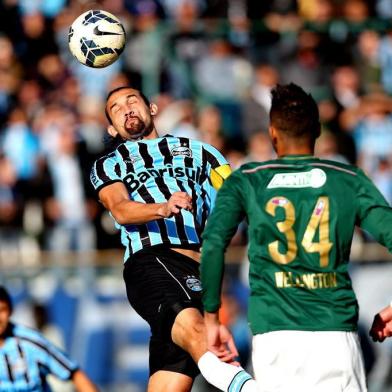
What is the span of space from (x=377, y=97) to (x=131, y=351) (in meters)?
4.88

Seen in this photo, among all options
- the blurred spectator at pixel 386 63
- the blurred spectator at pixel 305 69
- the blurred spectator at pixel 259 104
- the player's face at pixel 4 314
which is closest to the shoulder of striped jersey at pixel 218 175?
the player's face at pixel 4 314

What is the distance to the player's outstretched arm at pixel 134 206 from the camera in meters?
6.44

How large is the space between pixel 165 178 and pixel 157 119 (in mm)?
6290

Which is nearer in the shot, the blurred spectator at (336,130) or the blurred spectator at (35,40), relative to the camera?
the blurred spectator at (336,130)

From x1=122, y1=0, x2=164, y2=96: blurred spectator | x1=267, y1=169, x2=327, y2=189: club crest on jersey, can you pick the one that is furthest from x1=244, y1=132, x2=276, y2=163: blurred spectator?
x1=267, y1=169, x2=327, y2=189: club crest on jersey

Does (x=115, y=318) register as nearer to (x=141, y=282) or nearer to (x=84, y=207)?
(x=84, y=207)

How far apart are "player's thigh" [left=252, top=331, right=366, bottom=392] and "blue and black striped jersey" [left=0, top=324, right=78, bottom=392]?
3739 mm

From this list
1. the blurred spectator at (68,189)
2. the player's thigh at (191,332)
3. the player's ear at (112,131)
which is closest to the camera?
the player's thigh at (191,332)

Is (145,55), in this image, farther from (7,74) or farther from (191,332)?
(191,332)

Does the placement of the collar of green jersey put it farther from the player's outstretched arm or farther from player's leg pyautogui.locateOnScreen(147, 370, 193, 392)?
player's leg pyautogui.locateOnScreen(147, 370, 193, 392)

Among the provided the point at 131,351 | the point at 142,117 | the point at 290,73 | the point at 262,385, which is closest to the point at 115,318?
the point at 131,351

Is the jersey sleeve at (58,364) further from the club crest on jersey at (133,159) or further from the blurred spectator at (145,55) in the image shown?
the blurred spectator at (145,55)

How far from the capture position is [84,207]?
13.0m

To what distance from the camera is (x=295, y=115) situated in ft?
18.8
